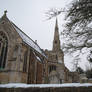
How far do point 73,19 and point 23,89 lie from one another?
5361 millimetres

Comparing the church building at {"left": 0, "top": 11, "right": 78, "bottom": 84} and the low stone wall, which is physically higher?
the church building at {"left": 0, "top": 11, "right": 78, "bottom": 84}

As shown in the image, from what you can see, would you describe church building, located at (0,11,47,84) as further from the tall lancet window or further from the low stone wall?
the low stone wall

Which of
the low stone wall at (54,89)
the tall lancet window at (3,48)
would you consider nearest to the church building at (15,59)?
the tall lancet window at (3,48)

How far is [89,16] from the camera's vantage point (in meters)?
5.65

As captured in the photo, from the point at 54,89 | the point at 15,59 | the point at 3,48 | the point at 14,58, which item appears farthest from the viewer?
the point at 3,48

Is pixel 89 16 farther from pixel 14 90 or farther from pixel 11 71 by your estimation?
pixel 11 71

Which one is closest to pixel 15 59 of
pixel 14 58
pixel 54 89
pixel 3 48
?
pixel 14 58

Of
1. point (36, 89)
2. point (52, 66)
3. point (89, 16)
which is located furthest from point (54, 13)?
point (52, 66)

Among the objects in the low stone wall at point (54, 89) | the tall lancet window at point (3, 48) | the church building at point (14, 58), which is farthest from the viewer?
the tall lancet window at point (3, 48)

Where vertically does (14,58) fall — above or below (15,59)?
above

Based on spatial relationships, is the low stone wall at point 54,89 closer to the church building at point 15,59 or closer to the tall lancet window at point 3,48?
the church building at point 15,59

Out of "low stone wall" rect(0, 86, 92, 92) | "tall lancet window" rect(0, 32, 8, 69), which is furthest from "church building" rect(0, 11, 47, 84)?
"low stone wall" rect(0, 86, 92, 92)

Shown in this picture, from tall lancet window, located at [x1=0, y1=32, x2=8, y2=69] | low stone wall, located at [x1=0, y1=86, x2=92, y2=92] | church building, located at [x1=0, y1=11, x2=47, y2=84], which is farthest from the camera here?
tall lancet window, located at [x1=0, y1=32, x2=8, y2=69]

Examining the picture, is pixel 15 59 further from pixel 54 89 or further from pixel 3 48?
pixel 54 89
